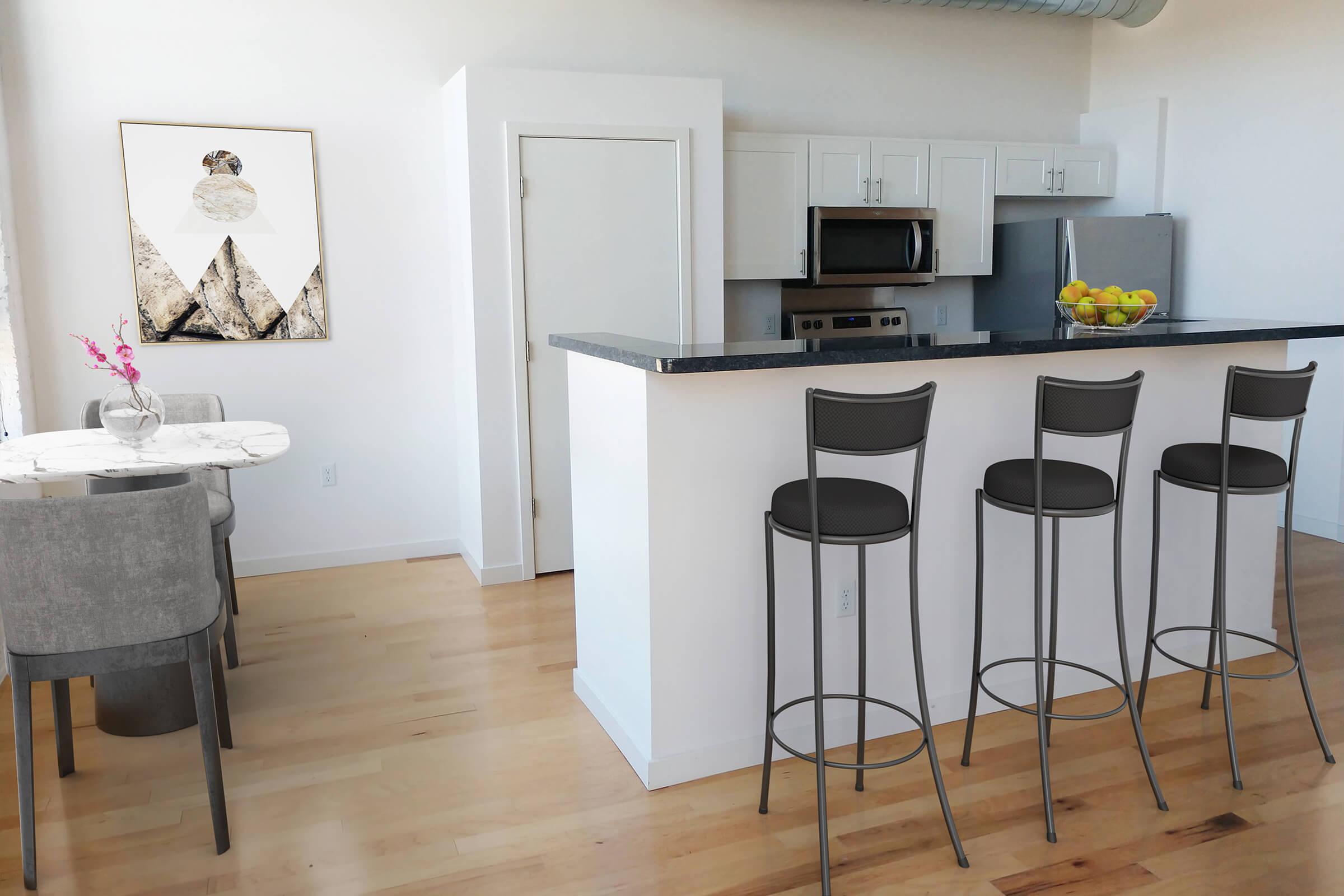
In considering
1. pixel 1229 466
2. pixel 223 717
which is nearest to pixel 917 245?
pixel 1229 466

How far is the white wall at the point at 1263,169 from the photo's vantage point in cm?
460

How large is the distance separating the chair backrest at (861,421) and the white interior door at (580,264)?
2.34 m

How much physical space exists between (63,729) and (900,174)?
4.44 m

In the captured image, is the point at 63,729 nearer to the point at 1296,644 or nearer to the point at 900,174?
the point at 1296,644

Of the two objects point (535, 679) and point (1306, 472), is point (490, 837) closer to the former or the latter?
point (535, 679)

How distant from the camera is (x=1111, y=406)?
2.26 m

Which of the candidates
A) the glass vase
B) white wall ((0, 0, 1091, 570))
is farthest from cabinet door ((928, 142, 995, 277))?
the glass vase

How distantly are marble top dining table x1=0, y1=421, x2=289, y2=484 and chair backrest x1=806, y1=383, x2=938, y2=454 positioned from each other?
5.24 ft

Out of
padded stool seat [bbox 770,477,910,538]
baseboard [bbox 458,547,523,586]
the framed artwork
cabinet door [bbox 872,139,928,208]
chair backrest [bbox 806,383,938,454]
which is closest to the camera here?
chair backrest [bbox 806,383,938,454]

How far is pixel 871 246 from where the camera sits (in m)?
5.03

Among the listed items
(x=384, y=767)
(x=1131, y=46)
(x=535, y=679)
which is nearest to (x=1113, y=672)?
(x=535, y=679)

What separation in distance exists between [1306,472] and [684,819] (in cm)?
414

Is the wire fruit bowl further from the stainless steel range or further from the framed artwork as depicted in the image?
the framed artwork

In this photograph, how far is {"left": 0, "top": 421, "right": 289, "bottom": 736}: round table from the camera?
2557 mm
